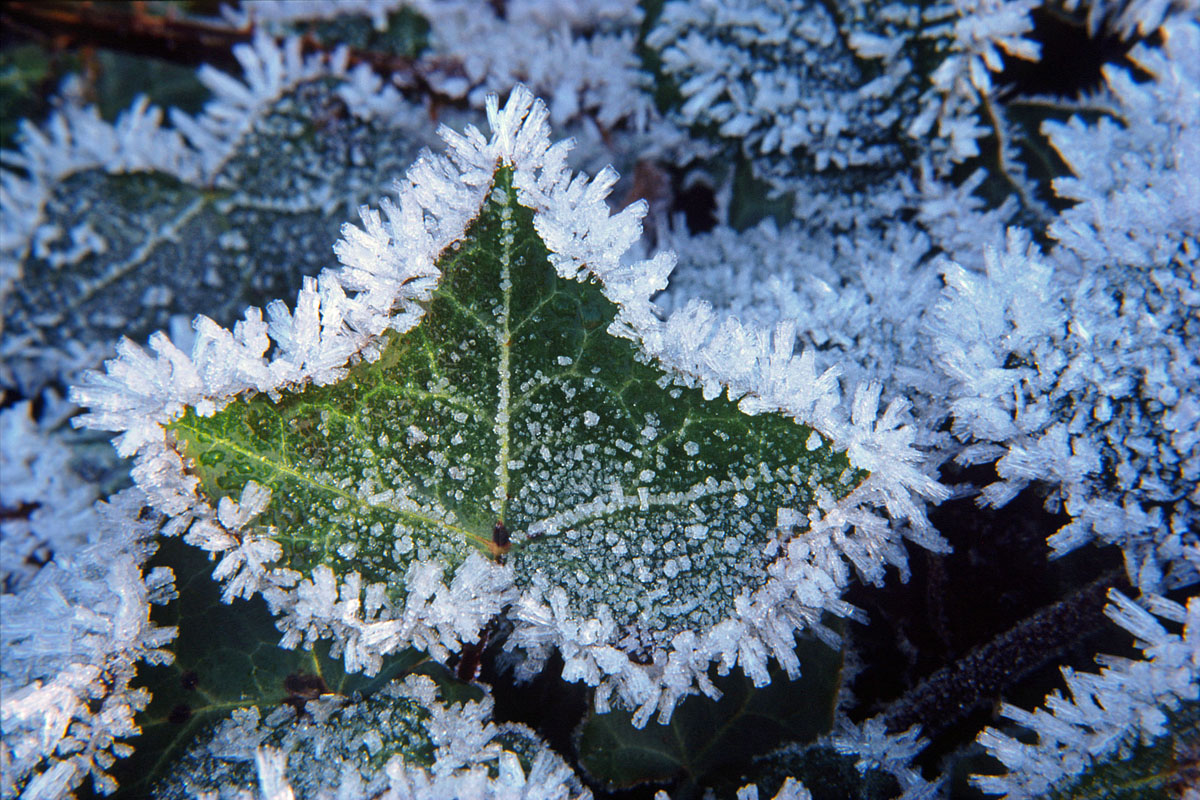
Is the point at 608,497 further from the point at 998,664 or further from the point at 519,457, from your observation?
the point at 998,664

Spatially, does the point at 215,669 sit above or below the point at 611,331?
Answer: below

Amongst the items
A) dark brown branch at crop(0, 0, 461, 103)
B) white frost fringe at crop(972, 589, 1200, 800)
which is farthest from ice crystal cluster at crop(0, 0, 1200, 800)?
dark brown branch at crop(0, 0, 461, 103)

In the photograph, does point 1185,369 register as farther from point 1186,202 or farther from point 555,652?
point 555,652

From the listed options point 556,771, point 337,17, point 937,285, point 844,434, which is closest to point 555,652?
point 556,771

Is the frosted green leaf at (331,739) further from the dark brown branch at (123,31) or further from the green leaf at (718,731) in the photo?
the dark brown branch at (123,31)

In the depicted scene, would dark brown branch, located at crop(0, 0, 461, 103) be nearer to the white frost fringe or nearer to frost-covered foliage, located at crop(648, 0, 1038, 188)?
frost-covered foliage, located at crop(648, 0, 1038, 188)

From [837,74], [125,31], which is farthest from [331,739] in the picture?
[125,31]

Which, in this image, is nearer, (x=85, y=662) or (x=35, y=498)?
(x=85, y=662)
